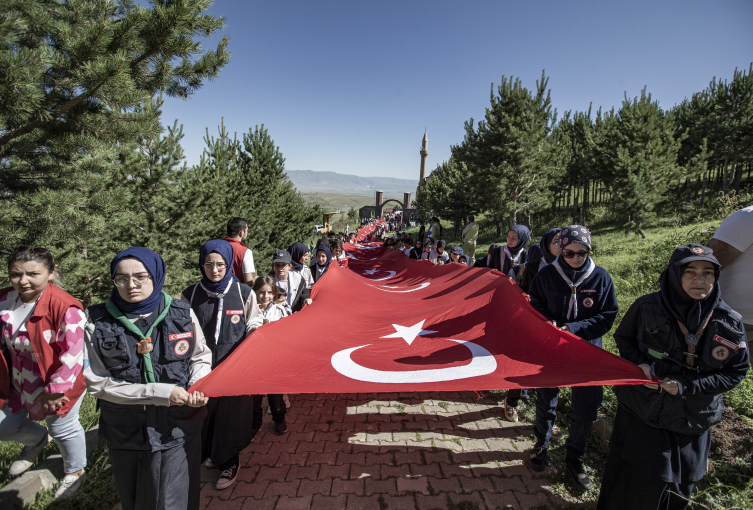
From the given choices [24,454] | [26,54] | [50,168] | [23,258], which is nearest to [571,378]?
[23,258]

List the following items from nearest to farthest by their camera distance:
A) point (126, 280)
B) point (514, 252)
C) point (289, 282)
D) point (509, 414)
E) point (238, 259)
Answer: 1. point (126, 280)
2. point (509, 414)
3. point (238, 259)
4. point (289, 282)
5. point (514, 252)

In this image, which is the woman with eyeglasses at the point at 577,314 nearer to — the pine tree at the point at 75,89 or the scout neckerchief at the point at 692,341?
the scout neckerchief at the point at 692,341

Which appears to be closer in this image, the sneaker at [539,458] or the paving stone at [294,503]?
the paving stone at [294,503]

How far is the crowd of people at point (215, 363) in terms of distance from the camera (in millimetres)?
1971

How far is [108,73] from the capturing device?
3.13m

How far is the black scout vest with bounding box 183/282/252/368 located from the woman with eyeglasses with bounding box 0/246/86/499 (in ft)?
2.60

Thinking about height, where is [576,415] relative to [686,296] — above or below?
below

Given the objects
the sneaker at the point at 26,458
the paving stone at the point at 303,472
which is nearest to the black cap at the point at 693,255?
the paving stone at the point at 303,472

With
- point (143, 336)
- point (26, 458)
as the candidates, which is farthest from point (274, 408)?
point (26, 458)

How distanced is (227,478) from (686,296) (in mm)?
3540

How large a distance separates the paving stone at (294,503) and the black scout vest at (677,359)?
241 cm

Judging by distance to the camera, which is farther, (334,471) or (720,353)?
(334,471)

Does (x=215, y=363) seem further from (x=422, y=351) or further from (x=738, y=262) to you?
(x=738, y=262)

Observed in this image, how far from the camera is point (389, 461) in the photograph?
3188mm
